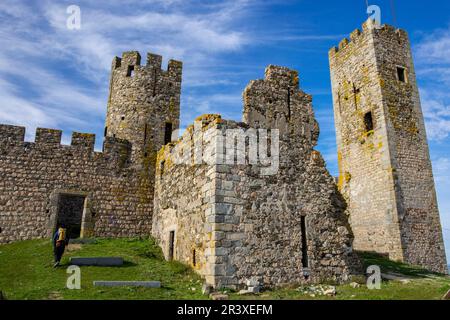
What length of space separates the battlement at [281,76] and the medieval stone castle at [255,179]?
4 centimetres

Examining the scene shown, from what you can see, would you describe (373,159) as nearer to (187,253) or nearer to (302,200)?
(302,200)

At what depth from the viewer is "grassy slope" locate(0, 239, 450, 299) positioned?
7531 millimetres

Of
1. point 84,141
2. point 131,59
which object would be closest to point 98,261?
point 84,141

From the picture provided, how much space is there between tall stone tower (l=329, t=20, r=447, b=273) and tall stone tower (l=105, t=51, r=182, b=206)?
10670 mm

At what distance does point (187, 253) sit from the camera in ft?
33.7

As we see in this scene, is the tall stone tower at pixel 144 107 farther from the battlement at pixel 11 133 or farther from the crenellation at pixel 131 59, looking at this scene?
the battlement at pixel 11 133

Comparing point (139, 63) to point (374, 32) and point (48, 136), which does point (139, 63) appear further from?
point (374, 32)

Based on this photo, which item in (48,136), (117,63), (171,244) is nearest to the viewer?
(171,244)

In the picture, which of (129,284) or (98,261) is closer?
(129,284)

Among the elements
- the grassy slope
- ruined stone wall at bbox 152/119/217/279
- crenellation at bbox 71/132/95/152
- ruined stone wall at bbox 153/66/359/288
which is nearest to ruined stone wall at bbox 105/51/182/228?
crenellation at bbox 71/132/95/152

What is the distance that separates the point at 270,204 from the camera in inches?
376

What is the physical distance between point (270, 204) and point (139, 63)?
1114 centimetres
